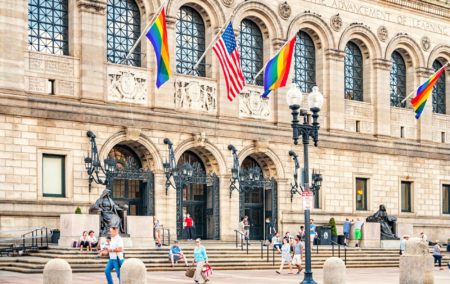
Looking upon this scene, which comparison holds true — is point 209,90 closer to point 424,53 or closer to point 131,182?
point 131,182

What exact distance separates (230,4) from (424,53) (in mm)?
16320

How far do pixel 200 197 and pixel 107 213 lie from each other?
11.6 meters

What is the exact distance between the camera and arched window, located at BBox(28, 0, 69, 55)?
42.4m

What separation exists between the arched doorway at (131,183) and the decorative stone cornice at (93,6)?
657cm

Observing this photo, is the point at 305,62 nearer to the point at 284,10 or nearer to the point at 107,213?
the point at 284,10

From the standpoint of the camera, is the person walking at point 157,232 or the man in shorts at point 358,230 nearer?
the person walking at point 157,232

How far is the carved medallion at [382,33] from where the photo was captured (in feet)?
186

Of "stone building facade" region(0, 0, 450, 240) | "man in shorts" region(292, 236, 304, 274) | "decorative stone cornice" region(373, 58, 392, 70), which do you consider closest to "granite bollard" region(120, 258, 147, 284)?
"man in shorts" region(292, 236, 304, 274)

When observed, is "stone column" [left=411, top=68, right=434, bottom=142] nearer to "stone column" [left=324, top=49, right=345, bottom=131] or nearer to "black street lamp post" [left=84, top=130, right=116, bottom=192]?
"stone column" [left=324, top=49, right=345, bottom=131]

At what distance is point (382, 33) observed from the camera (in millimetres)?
56812

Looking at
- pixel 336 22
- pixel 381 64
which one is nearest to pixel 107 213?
pixel 336 22

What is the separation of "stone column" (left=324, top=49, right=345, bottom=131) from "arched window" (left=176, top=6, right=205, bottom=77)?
328 inches

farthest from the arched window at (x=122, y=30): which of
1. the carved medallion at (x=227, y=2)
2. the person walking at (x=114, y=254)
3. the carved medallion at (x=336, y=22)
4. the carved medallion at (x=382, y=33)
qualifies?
the person walking at (x=114, y=254)

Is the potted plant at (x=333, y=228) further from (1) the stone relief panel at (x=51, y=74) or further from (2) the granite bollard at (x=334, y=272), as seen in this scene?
Result: (2) the granite bollard at (x=334, y=272)
